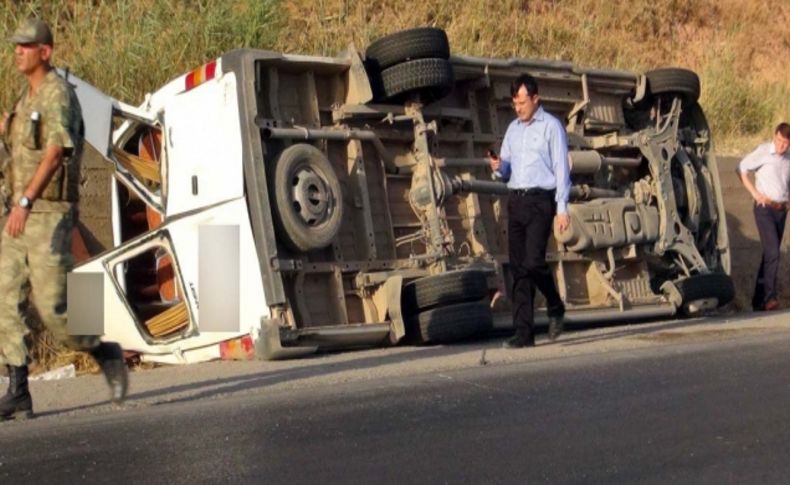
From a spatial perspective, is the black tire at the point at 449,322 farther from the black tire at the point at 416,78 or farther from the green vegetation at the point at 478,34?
the green vegetation at the point at 478,34

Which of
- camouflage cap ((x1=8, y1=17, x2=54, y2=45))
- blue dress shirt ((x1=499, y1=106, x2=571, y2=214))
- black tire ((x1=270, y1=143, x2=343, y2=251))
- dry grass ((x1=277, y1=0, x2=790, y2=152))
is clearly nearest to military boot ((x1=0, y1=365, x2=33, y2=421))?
camouflage cap ((x1=8, y1=17, x2=54, y2=45))

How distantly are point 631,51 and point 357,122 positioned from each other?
11.6 metres

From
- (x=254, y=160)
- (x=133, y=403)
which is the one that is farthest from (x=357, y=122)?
(x=133, y=403)

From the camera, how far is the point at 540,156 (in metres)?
9.48

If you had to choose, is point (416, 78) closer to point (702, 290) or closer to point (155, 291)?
point (155, 291)

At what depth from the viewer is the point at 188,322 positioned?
9.45 m

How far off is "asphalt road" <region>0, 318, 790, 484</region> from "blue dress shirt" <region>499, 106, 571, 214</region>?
65.6 inches

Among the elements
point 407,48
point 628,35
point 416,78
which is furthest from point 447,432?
point 628,35

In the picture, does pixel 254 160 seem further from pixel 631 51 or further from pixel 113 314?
pixel 631 51

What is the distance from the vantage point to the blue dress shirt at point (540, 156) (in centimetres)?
942

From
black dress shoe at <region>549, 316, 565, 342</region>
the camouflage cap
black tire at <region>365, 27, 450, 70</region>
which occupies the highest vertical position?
black tire at <region>365, 27, 450, 70</region>

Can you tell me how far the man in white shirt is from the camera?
45.2 feet

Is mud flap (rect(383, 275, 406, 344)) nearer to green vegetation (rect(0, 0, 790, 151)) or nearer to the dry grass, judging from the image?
green vegetation (rect(0, 0, 790, 151))

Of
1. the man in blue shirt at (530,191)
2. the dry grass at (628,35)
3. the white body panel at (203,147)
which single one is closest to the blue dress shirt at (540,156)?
the man in blue shirt at (530,191)
